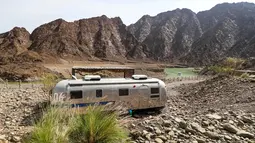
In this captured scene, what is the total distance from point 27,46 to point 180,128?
8206cm

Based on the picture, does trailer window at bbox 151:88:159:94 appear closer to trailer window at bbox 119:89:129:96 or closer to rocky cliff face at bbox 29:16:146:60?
trailer window at bbox 119:89:129:96

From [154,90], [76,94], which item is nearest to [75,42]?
[154,90]

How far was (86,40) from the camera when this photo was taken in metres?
92.4

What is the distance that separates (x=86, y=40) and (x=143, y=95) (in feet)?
266

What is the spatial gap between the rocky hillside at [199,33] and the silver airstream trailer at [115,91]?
9753cm

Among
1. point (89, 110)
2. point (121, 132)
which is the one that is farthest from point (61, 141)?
point (121, 132)

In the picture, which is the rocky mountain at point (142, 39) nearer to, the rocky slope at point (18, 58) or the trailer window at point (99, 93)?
the rocky slope at point (18, 58)

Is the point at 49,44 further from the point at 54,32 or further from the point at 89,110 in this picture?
the point at 89,110

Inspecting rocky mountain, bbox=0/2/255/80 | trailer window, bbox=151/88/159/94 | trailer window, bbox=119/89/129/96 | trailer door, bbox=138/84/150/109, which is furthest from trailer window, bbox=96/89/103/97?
rocky mountain, bbox=0/2/255/80

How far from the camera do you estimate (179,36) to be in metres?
153

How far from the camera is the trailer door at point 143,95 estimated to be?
44.9 feet

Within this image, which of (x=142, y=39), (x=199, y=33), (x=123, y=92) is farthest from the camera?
(x=199, y=33)

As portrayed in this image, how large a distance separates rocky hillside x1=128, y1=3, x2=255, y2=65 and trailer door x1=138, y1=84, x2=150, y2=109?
321ft

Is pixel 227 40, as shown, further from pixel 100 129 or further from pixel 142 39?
pixel 100 129
